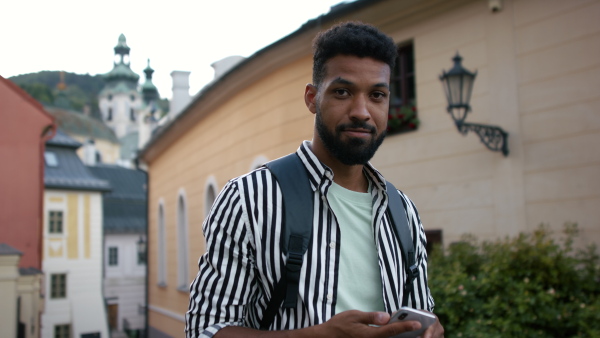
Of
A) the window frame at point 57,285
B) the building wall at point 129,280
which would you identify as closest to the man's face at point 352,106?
the window frame at point 57,285

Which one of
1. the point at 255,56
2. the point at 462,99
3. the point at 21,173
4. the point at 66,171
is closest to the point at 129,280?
the point at 66,171

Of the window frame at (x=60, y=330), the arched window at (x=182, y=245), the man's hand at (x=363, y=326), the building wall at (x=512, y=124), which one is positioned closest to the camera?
the man's hand at (x=363, y=326)

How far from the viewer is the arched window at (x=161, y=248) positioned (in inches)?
668

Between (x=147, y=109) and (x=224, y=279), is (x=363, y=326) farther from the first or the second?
(x=147, y=109)

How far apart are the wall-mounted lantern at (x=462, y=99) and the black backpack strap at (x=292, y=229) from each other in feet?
14.8

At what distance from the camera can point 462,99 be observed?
602 centimetres

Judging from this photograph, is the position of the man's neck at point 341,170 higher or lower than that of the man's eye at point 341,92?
lower

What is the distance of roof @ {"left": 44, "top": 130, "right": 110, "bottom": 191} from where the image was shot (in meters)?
6.83

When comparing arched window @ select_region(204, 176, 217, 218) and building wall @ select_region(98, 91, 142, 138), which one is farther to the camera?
building wall @ select_region(98, 91, 142, 138)

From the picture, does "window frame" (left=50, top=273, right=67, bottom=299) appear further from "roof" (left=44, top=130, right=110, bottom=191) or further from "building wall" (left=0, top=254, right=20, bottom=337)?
"building wall" (left=0, top=254, right=20, bottom=337)

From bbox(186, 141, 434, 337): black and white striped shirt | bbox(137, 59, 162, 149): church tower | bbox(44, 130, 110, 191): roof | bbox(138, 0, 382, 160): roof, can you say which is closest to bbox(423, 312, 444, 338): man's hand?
bbox(186, 141, 434, 337): black and white striped shirt

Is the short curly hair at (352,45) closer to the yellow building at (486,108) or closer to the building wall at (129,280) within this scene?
the yellow building at (486,108)

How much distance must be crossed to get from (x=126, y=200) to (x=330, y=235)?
80.2ft

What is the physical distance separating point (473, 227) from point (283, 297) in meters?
5.39
